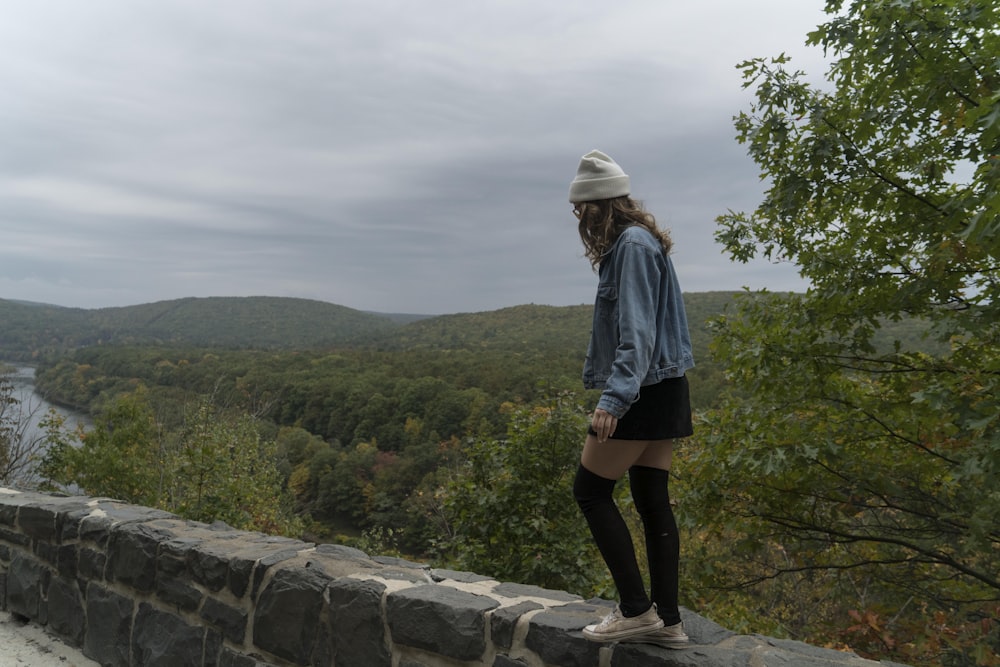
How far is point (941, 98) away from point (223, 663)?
4662 mm

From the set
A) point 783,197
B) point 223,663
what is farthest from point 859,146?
point 223,663

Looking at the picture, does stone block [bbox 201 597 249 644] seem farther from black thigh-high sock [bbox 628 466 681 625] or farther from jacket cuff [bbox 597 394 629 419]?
jacket cuff [bbox 597 394 629 419]

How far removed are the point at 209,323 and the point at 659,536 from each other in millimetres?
151350

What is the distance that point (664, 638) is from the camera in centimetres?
178

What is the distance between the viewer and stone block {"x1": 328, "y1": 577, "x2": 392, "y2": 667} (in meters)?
2.21

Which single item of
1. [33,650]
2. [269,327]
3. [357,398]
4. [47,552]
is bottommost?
[357,398]

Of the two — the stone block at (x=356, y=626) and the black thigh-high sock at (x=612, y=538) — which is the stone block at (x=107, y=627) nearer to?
the stone block at (x=356, y=626)

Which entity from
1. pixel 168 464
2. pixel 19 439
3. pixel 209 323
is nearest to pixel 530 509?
pixel 168 464

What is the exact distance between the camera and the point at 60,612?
3.26 m

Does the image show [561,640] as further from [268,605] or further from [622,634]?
[268,605]

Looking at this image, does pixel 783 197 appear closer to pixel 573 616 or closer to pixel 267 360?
pixel 573 616

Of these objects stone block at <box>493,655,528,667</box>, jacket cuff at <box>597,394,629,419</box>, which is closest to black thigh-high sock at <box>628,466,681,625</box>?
jacket cuff at <box>597,394,629,419</box>

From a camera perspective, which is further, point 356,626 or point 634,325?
point 356,626

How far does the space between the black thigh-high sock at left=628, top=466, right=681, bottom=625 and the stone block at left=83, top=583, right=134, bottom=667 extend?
2.50 metres
